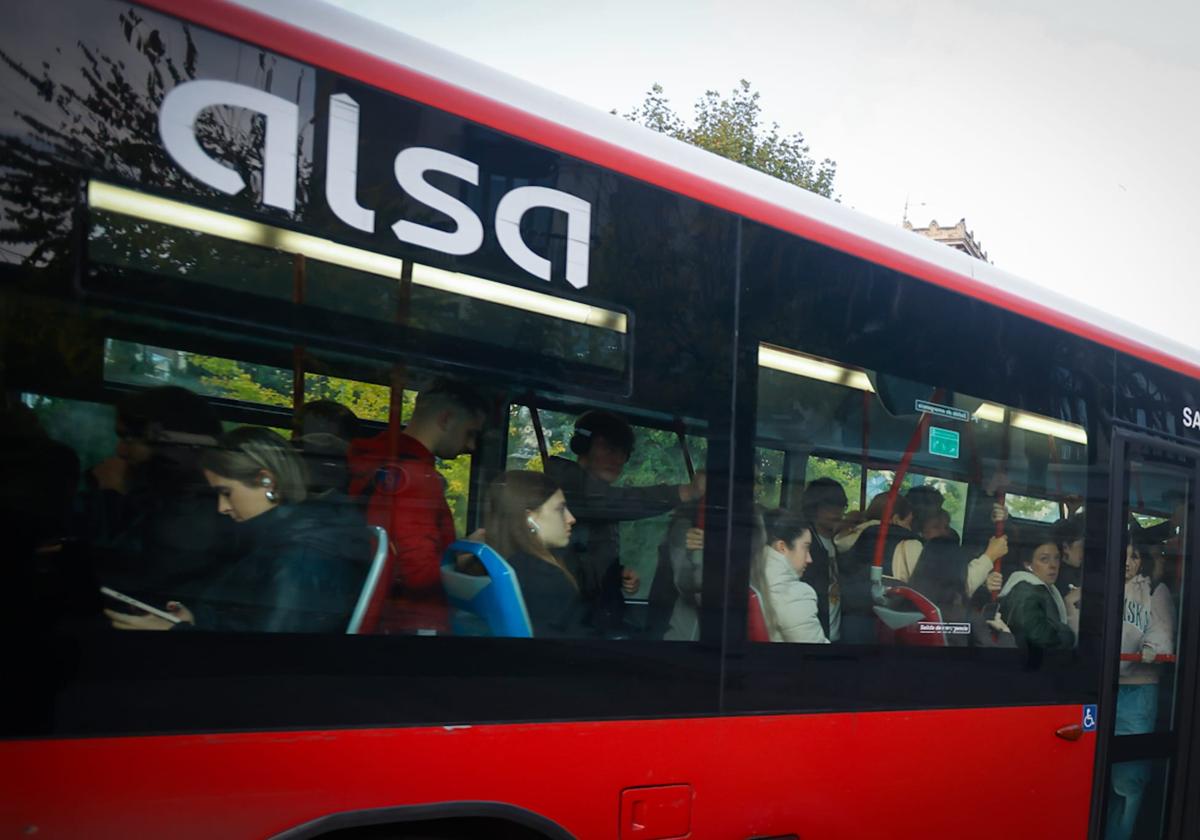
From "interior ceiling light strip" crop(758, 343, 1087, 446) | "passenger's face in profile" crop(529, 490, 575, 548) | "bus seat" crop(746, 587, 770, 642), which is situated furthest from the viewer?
"interior ceiling light strip" crop(758, 343, 1087, 446)

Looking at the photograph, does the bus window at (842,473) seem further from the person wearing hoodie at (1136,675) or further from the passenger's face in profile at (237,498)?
the passenger's face in profile at (237,498)

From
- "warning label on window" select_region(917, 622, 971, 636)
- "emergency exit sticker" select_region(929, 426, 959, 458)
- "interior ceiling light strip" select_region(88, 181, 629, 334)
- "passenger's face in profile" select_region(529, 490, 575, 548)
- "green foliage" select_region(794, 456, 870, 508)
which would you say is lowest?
"warning label on window" select_region(917, 622, 971, 636)

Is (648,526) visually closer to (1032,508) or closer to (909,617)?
(909,617)

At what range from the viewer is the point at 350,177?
99.8 inches

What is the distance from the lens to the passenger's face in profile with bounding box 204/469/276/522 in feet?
7.88

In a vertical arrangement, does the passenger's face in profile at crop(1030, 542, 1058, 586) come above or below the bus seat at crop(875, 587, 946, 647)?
above

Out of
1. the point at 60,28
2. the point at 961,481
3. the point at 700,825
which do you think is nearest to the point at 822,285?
the point at 961,481

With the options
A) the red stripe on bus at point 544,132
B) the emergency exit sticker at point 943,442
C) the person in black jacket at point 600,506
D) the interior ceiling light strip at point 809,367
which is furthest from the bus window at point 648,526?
the emergency exit sticker at point 943,442

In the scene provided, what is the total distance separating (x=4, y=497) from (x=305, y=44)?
1.24m

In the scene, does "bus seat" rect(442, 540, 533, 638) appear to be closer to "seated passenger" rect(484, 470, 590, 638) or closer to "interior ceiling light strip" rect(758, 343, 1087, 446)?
"seated passenger" rect(484, 470, 590, 638)

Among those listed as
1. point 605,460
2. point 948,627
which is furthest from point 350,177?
point 948,627

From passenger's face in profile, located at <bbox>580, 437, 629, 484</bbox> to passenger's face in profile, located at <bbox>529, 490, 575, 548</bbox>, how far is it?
0.42ft

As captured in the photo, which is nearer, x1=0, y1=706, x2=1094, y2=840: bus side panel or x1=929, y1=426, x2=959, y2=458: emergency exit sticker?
x1=0, y1=706, x2=1094, y2=840: bus side panel

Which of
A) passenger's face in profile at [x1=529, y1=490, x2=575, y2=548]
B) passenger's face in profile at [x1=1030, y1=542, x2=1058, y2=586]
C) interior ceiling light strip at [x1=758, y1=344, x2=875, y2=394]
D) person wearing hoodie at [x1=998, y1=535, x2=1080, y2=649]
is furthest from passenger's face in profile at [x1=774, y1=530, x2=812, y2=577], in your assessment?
passenger's face in profile at [x1=1030, y1=542, x2=1058, y2=586]
